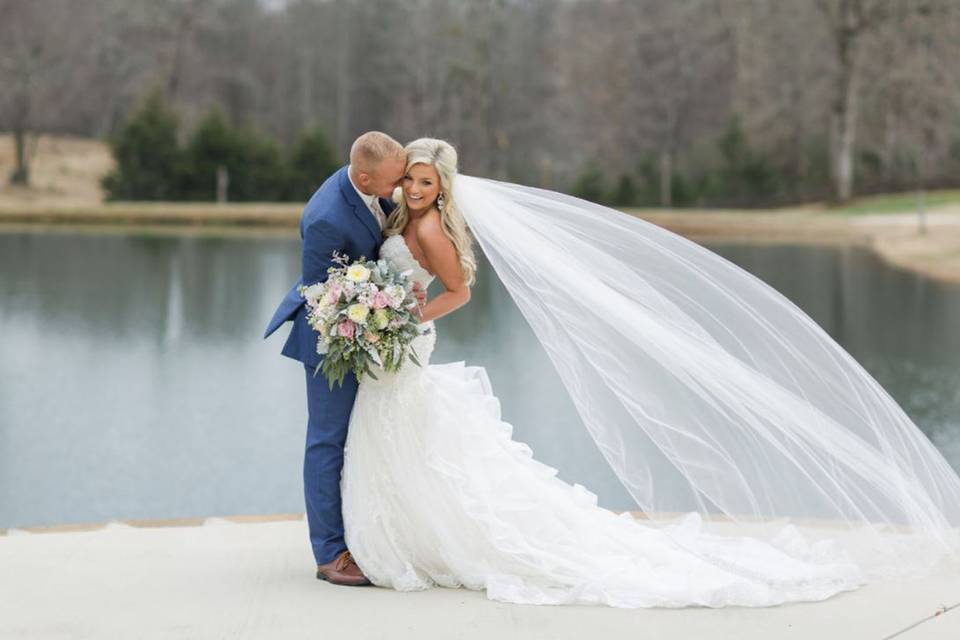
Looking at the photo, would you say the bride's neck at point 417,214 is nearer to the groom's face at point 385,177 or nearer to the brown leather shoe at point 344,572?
the groom's face at point 385,177

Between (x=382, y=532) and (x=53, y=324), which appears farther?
(x=53, y=324)

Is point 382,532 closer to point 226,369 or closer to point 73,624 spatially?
point 73,624

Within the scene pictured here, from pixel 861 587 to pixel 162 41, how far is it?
46.6m

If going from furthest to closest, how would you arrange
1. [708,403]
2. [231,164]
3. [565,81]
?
[565,81], [231,164], [708,403]

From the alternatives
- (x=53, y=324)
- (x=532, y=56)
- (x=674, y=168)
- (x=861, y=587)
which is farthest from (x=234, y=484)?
(x=532, y=56)

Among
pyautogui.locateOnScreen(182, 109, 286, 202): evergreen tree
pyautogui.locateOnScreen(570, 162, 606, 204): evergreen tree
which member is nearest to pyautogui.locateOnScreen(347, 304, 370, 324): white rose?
pyautogui.locateOnScreen(570, 162, 606, 204): evergreen tree

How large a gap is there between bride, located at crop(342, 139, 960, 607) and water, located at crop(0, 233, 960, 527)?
120 inches

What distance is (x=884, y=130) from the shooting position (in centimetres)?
4078

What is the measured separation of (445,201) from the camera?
4.41 m

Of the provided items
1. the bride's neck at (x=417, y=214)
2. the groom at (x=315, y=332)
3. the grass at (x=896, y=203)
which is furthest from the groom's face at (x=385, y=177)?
the grass at (x=896, y=203)

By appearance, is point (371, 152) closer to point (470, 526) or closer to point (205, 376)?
point (470, 526)

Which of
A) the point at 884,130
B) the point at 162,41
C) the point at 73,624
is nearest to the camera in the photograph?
the point at 73,624

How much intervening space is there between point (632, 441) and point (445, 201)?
106 cm

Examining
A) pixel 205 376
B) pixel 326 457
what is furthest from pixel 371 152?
pixel 205 376
